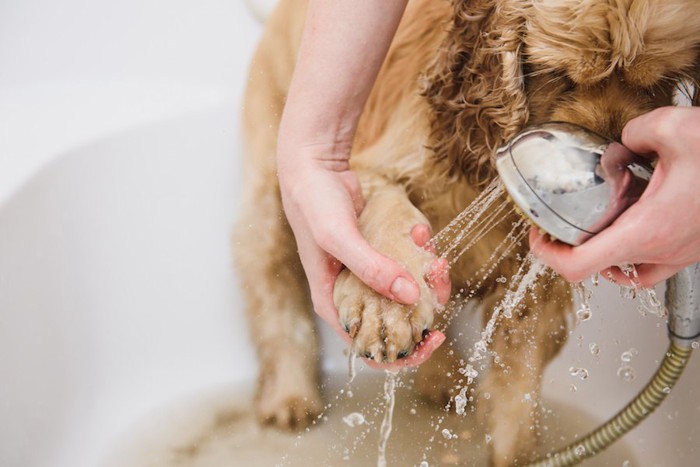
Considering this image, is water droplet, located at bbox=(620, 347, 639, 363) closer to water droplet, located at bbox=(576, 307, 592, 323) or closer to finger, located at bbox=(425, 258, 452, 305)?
water droplet, located at bbox=(576, 307, 592, 323)

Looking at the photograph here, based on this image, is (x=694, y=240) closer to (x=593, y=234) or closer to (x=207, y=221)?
(x=593, y=234)

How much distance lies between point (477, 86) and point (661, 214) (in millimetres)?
369

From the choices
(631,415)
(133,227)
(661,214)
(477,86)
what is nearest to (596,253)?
(661,214)

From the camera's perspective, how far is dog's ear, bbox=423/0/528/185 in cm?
94

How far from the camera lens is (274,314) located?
148 cm

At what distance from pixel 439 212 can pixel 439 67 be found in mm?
232

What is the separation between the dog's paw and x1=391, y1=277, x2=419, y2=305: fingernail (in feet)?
0.10

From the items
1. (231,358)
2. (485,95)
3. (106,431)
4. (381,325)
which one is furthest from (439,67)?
(106,431)

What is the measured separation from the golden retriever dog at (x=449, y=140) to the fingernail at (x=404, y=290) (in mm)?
32

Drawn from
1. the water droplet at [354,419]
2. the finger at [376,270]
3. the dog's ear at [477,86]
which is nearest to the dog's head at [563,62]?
the dog's ear at [477,86]

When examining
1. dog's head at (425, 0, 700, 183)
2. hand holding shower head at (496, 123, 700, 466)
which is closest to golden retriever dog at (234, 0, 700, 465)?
dog's head at (425, 0, 700, 183)

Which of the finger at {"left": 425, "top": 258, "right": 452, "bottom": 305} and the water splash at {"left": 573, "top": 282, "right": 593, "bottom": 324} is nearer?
the finger at {"left": 425, "top": 258, "right": 452, "bottom": 305}

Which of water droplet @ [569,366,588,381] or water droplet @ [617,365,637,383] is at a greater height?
water droplet @ [617,365,637,383]

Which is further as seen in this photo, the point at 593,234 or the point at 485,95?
the point at 485,95
